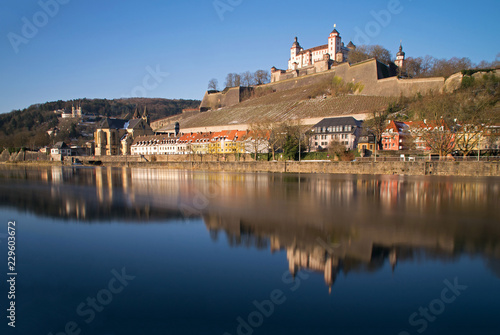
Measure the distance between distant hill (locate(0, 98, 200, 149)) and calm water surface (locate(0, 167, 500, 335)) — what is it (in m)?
80.2

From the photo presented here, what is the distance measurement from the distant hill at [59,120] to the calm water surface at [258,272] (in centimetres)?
8018

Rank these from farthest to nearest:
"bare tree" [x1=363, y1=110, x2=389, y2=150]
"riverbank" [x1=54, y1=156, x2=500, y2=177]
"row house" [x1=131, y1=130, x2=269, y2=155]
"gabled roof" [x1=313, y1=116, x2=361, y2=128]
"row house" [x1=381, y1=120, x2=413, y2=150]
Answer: "row house" [x1=131, y1=130, x2=269, y2=155] < "gabled roof" [x1=313, y1=116, x2=361, y2=128] < "bare tree" [x1=363, y1=110, x2=389, y2=150] < "row house" [x1=381, y1=120, x2=413, y2=150] < "riverbank" [x1=54, y1=156, x2=500, y2=177]

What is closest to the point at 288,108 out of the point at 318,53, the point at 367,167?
the point at 318,53

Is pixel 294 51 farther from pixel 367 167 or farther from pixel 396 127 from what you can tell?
pixel 367 167

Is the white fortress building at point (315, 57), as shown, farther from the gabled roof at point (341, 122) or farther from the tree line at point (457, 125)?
the tree line at point (457, 125)

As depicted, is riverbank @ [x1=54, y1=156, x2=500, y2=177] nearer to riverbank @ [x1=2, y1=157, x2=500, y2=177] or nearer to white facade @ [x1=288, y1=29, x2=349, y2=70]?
riverbank @ [x1=2, y1=157, x2=500, y2=177]

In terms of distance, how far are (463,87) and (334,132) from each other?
1611cm

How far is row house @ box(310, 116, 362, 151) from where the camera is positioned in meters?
41.4

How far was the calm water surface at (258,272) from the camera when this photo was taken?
14.2 feet

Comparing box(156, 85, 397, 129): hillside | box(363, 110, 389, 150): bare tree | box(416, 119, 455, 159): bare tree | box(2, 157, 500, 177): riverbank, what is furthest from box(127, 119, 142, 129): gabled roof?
box(416, 119, 455, 159): bare tree

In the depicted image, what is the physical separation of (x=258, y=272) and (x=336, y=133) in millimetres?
38627

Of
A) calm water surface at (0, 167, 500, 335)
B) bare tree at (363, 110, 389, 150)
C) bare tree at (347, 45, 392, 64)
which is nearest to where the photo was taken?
calm water surface at (0, 167, 500, 335)

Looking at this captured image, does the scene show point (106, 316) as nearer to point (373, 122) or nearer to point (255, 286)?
point (255, 286)

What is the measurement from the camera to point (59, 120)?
386ft
